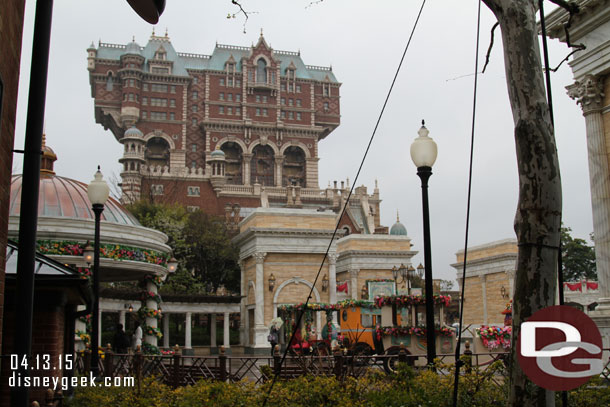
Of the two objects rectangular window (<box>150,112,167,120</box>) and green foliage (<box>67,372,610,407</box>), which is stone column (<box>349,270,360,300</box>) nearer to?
green foliage (<box>67,372,610,407</box>)

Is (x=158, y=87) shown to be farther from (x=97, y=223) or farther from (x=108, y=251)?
(x=97, y=223)

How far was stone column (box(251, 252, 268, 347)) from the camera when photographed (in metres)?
37.6

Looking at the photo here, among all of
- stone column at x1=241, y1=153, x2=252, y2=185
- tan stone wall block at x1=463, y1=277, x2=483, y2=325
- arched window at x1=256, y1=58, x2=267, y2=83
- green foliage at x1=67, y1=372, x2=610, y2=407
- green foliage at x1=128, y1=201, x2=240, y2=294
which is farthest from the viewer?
arched window at x1=256, y1=58, x2=267, y2=83

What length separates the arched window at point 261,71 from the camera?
10256 centimetres

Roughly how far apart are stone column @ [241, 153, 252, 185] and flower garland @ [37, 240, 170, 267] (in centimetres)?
7816

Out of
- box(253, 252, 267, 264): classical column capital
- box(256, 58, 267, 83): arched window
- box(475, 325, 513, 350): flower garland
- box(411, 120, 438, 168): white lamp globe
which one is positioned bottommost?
box(475, 325, 513, 350): flower garland

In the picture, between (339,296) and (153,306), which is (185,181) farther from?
(153,306)

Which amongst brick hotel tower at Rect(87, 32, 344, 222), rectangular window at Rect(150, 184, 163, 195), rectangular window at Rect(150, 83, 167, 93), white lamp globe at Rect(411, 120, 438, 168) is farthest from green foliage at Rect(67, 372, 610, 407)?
rectangular window at Rect(150, 83, 167, 93)

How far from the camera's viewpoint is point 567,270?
7438cm

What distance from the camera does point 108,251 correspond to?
17562 mm

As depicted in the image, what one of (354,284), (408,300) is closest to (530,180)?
(408,300)

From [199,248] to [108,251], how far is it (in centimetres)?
3338

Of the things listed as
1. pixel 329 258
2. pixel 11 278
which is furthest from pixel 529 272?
pixel 329 258

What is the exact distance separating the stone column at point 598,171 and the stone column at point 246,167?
8154 cm
